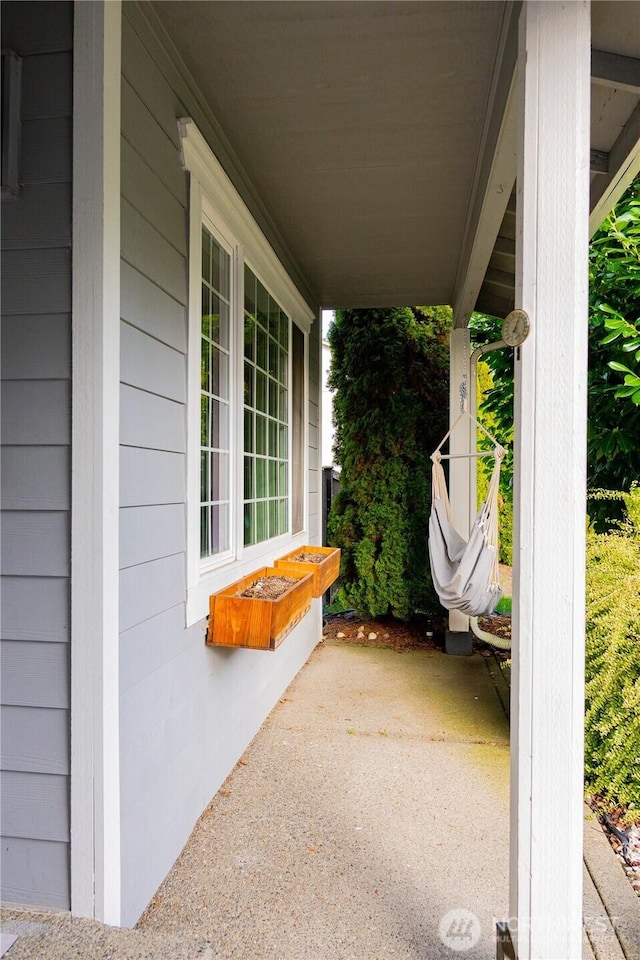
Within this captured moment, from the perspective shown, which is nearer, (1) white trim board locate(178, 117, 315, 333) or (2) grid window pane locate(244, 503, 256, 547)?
(1) white trim board locate(178, 117, 315, 333)

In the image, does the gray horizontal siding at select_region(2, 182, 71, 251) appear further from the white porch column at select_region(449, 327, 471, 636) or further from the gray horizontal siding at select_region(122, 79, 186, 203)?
the white porch column at select_region(449, 327, 471, 636)

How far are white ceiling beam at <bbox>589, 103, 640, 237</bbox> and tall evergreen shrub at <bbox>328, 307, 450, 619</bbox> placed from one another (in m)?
2.37

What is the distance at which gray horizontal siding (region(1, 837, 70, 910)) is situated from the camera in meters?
1.41

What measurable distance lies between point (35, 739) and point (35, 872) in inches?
12.5

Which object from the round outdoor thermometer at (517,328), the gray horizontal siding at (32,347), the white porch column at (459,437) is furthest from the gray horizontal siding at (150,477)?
the white porch column at (459,437)

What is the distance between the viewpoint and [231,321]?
2508 mm

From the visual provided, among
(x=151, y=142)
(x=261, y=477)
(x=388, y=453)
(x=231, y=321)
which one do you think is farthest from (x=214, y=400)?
(x=388, y=453)

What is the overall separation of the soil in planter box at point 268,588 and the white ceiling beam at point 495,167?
1.73m

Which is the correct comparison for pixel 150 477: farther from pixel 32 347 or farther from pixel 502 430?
pixel 502 430

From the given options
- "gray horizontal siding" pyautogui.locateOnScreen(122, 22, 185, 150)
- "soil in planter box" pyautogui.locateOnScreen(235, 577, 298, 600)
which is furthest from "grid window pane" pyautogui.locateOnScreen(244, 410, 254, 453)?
"gray horizontal siding" pyautogui.locateOnScreen(122, 22, 185, 150)

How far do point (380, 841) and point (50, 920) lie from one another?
1.01 m

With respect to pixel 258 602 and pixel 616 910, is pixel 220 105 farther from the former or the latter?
pixel 616 910

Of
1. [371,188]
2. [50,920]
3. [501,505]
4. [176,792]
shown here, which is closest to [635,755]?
[176,792]

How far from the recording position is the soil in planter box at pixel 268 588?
230 cm
